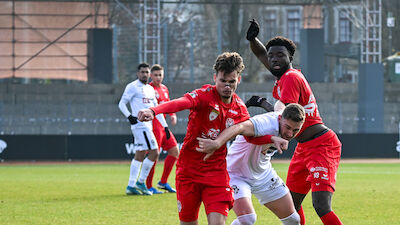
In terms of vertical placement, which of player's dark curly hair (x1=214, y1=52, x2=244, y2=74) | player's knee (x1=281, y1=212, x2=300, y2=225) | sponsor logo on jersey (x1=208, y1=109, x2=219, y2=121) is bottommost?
player's knee (x1=281, y1=212, x2=300, y2=225)

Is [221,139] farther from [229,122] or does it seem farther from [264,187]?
[264,187]

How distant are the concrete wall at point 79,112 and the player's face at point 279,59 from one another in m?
19.0

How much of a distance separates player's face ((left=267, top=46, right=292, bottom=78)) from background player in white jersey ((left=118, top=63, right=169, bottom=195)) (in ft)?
19.7

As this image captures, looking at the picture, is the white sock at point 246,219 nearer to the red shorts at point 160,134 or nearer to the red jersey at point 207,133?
the red jersey at point 207,133

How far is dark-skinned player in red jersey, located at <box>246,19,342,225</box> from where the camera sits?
26.1 ft

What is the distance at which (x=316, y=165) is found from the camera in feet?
26.7

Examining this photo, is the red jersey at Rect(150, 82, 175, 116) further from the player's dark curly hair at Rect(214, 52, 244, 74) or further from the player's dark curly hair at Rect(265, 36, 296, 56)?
the player's dark curly hair at Rect(214, 52, 244, 74)

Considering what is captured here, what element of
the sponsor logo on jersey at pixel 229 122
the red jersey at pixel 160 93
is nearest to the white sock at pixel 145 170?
the red jersey at pixel 160 93

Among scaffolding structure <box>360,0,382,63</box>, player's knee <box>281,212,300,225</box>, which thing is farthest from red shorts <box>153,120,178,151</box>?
scaffolding structure <box>360,0,382,63</box>

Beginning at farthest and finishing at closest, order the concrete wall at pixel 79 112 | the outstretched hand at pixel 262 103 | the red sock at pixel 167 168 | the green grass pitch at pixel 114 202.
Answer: the concrete wall at pixel 79 112 → the red sock at pixel 167 168 → the green grass pitch at pixel 114 202 → the outstretched hand at pixel 262 103

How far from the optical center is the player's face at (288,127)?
696 cm

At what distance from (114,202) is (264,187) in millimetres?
Answer: 5486

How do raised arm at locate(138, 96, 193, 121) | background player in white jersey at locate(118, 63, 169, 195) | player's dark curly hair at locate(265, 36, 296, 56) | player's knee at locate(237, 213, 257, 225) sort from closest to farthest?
raised arm at locate(138, 96, 193, 121) < player's knee at locate(237, 213, 257, 225) < player's dark curly hair at locate(265, 36, 296, 56) < background player in white jersey at locate(118, 63, 169, 195)

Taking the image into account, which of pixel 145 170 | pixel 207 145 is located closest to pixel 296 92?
pixel 207 145
